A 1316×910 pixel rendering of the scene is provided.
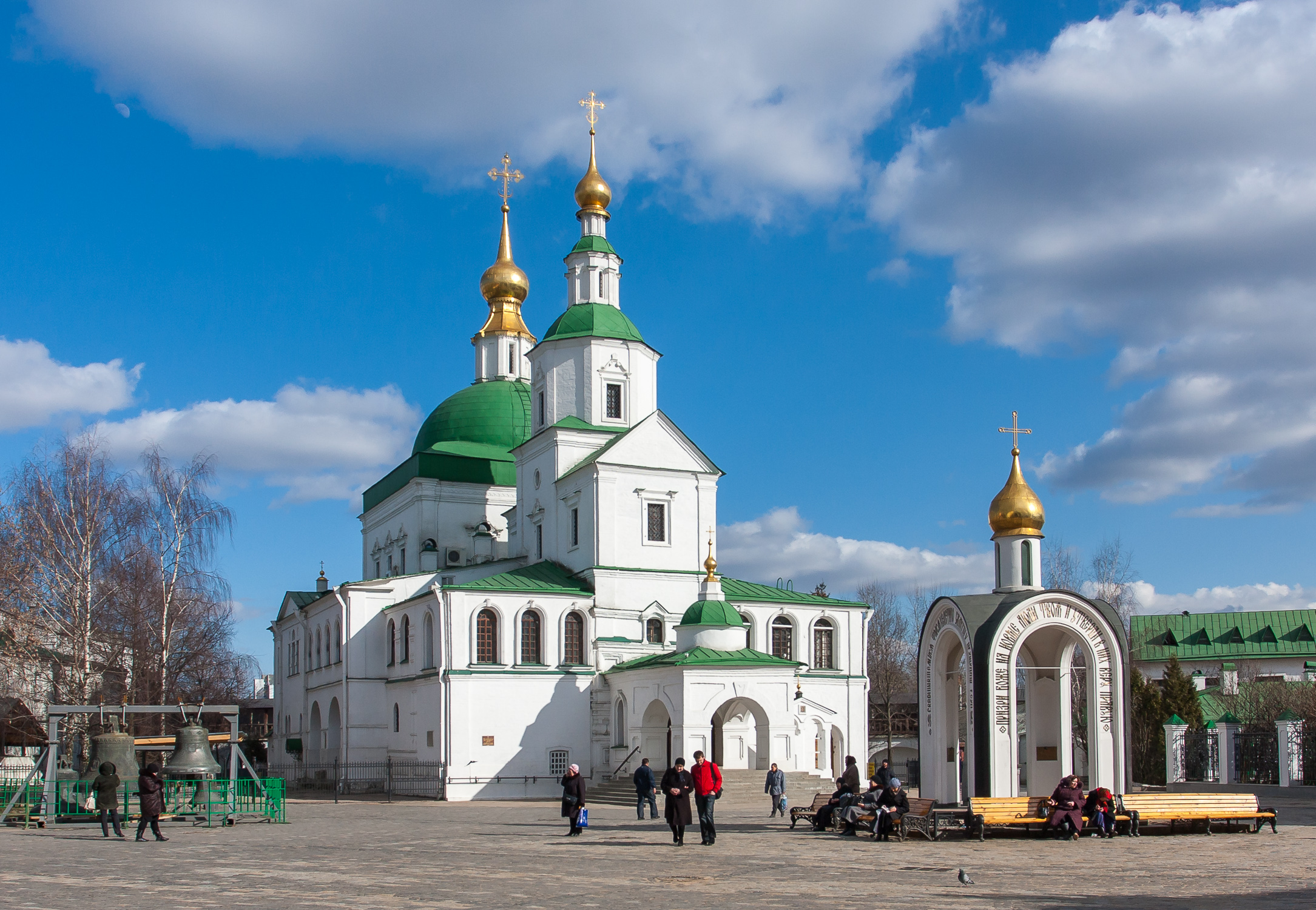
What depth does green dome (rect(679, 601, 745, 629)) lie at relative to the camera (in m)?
32.9

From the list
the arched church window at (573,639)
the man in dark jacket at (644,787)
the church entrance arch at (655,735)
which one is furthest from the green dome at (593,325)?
the man in dark jacket at (644,787)

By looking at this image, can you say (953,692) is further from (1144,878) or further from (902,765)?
(902,765)

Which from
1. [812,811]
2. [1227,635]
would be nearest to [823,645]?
[812,811]

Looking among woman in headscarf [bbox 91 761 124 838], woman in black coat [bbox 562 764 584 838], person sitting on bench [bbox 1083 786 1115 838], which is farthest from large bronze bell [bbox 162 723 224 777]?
person sitting on bench [bbox 1083 786 1115 838]

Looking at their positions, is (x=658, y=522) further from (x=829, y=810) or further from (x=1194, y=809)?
(x=1194, y=809)

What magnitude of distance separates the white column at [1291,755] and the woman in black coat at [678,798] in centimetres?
2382

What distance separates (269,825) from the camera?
2292 cm

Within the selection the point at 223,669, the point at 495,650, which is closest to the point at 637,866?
the point at 495,650

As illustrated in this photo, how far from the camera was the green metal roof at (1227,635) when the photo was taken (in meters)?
66.0

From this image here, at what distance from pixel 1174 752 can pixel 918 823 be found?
22842 millimetres

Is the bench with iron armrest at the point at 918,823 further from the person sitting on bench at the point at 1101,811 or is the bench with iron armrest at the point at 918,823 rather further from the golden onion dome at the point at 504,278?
the golden onion dome at the point at 504,278

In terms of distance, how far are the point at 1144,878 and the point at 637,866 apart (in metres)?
5.55

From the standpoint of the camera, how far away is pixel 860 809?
1936 cm

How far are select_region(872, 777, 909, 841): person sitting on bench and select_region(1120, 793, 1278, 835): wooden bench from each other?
3396 millimetres
